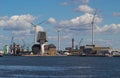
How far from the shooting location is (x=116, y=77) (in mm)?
135125

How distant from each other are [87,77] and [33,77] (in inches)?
626

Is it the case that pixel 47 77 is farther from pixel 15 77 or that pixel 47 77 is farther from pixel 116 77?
pixel 116 77

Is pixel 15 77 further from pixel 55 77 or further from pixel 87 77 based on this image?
pixel 87 77

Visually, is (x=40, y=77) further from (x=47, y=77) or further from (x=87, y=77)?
(x=87, y=77)

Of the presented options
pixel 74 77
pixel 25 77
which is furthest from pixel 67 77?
pixel 25 77

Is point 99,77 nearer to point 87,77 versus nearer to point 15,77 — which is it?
point 87,77

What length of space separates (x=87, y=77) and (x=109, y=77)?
256 inches

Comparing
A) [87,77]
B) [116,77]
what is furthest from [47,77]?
[116,77]

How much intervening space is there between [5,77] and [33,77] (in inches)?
319

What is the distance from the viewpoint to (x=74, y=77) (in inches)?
5231

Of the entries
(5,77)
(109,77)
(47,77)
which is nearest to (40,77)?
(47,77)

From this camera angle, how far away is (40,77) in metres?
133

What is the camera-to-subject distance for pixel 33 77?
131250 mm

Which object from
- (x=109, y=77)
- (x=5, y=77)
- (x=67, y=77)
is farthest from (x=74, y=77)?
(x=5, y=77)
